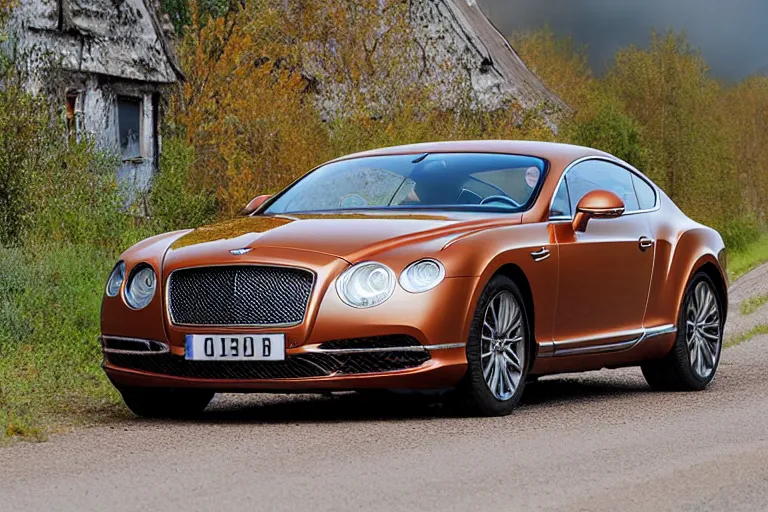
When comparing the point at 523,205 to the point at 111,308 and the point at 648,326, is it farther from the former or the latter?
the point at 111,308

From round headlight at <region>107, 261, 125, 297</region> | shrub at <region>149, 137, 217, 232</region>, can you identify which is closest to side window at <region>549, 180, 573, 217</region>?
round headlight at <region>107, 261, 125, 297</region>

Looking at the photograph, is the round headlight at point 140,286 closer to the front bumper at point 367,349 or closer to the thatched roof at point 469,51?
the front bumper at point 367,349

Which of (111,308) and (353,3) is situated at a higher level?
(353,3)

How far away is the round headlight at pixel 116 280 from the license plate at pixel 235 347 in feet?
2.08

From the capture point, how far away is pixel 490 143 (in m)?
10.0

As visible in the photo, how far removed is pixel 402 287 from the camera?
7.95 metres

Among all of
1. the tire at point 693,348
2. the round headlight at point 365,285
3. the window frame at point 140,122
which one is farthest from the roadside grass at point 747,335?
the window frame at point 140,122

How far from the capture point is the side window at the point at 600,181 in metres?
9.74

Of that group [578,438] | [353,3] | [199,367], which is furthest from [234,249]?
[353,3]

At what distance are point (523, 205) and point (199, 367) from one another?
2223 millimetres

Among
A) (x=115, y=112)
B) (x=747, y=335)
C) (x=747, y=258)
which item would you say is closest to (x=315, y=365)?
(x=747, y=335)

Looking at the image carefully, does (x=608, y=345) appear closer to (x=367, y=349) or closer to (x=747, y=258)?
(x=367, y=349)

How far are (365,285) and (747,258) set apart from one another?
122 feet

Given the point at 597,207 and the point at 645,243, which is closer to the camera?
the point at 597,207
